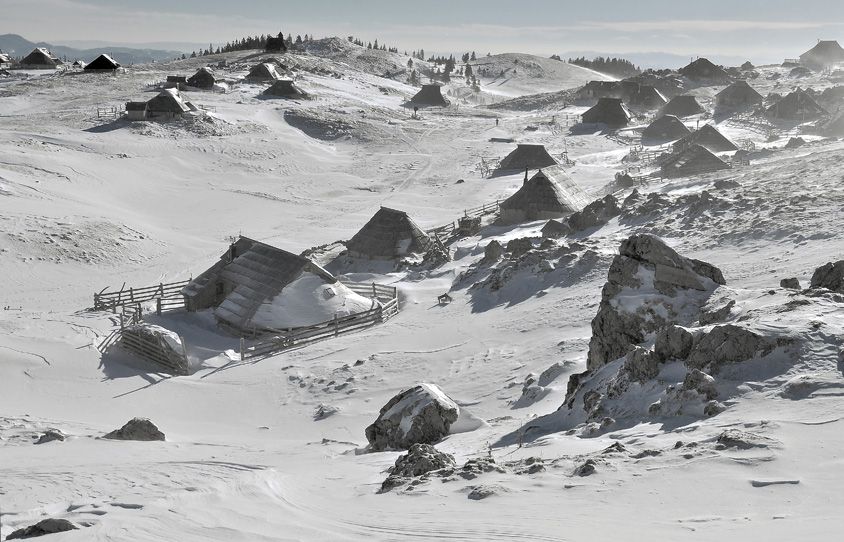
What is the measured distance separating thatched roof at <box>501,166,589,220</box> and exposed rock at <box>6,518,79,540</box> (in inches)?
1183

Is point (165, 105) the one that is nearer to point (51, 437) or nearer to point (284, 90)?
point (284, 90)

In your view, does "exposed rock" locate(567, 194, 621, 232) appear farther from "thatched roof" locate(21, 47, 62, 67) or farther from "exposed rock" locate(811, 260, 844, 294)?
"thatched roof" locate(21, 47, 62, 67)

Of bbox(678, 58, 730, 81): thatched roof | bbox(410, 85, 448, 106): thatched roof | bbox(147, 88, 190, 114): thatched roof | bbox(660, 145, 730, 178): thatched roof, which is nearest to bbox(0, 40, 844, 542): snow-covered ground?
bbox(147, 88, 190, 114): thatched roof

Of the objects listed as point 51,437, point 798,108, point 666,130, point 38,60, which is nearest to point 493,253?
point 51,437

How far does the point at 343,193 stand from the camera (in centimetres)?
4991

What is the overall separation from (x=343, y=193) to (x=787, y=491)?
43061 mm

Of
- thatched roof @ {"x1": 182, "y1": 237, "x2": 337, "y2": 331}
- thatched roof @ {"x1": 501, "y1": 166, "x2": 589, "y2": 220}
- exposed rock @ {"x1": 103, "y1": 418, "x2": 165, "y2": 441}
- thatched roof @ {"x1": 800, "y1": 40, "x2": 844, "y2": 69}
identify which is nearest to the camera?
exposed rock @ {"x1": 103, "y1": 418, "x2": 165, "y2": 441}

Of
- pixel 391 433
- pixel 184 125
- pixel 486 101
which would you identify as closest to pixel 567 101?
pixel 486 101

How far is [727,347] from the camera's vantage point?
1176cm

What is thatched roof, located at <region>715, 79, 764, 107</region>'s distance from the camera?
7381cm

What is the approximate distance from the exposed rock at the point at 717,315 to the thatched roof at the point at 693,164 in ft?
106

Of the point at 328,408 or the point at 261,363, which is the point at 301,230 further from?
the point at 328,408

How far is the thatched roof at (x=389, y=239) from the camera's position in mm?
32562

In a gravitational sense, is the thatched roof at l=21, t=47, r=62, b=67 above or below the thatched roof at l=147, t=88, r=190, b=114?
above
